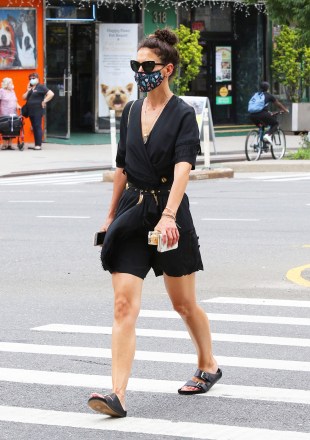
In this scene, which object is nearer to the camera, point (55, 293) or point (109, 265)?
point (109, 265)

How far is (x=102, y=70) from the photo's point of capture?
34.8 metres

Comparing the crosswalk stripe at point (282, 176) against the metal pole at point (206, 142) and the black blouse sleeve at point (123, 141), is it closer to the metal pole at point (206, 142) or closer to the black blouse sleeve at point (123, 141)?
the metal pole at point (206, 142)

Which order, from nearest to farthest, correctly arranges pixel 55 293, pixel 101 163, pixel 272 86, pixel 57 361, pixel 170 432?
pixel 170 432 < pixel 57 361 < pixel 55 293 < pixel 101 163 < pixel 272 86

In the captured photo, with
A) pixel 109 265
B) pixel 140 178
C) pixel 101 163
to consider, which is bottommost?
pixel 101 163

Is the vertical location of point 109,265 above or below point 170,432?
above

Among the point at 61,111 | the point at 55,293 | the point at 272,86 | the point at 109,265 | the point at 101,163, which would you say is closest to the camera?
the point at 109,265

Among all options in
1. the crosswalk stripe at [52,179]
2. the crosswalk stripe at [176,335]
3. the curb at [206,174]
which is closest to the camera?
the crosswalk stripe at [176,335]

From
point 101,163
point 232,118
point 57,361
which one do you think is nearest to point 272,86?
point 232,118

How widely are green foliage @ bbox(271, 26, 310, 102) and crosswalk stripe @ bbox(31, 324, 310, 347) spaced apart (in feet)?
92.0

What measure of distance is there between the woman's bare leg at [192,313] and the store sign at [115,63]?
27909 mm

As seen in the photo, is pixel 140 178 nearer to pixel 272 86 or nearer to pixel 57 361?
pixel 57 361

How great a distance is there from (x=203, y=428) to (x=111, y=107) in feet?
94.9

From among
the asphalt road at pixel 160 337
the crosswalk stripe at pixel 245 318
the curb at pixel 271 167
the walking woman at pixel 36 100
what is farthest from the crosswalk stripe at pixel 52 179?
the crosswalk stripe at pixel 245 318

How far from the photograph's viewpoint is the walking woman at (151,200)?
651cm
